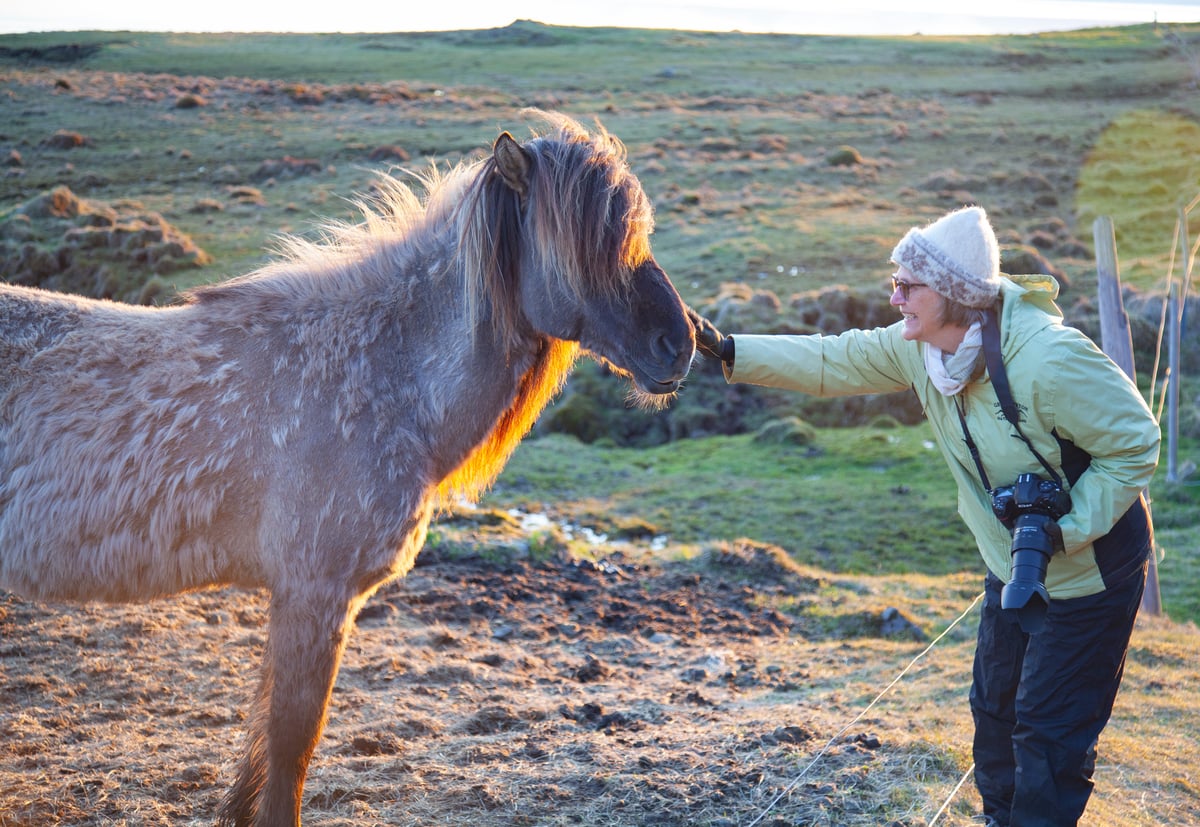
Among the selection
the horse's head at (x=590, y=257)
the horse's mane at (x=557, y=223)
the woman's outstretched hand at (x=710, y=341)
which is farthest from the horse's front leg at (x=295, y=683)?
the woman's outstretched hand at (x=710, y=341)

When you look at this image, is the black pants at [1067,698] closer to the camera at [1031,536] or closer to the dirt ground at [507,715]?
the camera at [1031,536]

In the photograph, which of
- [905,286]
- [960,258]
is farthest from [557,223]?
[960,258]

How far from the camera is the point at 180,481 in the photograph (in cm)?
316

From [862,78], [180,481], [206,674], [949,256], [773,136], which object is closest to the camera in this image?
[949,256]

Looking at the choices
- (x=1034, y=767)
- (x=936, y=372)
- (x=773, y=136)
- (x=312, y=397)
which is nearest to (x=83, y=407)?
(x=312, y=397)

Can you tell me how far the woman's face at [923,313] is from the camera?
10.0ft

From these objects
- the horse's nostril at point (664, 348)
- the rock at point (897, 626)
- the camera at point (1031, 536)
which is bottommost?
the rock at point (897, 626)

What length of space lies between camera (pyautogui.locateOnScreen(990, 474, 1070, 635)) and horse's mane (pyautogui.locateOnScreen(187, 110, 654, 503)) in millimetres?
1464

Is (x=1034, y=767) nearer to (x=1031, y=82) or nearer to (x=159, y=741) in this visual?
(x=159, y=741)

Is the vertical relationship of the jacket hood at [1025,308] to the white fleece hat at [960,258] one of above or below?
below

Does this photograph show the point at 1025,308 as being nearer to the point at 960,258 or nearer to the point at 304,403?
the point at 960,258

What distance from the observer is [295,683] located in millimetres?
3174

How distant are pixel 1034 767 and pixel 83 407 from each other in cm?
340

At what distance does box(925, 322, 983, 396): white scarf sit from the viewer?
119 inches
